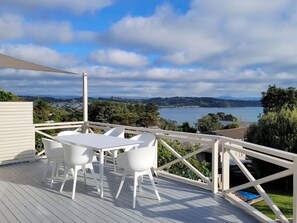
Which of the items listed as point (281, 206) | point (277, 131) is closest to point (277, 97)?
point (277, 131)

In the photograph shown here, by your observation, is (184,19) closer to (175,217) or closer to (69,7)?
(69,7)

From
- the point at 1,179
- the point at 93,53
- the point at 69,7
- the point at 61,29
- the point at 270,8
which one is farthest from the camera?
the point at 93,53

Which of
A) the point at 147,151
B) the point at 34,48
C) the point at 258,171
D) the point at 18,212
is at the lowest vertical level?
the point at 258,171

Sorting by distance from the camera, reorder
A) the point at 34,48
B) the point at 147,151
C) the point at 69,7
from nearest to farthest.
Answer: the point at 147,151
the point at 69,7
the point at 34,48

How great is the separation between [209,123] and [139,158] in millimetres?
32169

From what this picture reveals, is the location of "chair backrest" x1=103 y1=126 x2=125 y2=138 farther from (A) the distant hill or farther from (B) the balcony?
(A) the distant hill

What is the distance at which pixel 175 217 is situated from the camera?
3453 mm

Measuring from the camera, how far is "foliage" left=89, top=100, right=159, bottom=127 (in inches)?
825

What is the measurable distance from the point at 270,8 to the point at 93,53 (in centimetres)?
1131

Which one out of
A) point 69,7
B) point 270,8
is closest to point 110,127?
point 69,7

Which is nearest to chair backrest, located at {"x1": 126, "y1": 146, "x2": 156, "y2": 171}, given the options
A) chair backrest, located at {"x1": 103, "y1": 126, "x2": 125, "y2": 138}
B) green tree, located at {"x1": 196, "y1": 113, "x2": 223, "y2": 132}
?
chair backrest, located at {"x1": 103, "y1": 126, "x2": 125, "y2": 138}

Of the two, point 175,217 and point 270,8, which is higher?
point 270,8

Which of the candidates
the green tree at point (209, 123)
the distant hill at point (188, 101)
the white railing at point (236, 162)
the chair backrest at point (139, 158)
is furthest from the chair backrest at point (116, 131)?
the green tree at point (209, 123)

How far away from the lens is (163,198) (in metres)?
4.17
